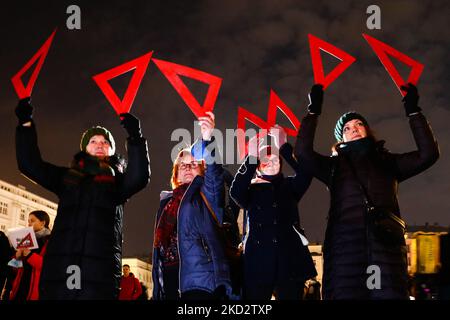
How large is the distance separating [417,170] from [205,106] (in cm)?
252

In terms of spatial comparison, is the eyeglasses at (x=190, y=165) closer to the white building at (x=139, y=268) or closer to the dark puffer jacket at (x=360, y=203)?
the dark puffer jacket at (x=360, y=203)

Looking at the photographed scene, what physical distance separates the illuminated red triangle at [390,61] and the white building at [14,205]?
64.4 meters

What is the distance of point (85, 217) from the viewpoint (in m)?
5.36

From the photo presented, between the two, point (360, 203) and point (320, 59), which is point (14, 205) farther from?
point (360, 203)

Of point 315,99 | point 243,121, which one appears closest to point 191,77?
point 243,121

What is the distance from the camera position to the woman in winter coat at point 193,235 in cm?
534

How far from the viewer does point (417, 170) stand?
565 cm

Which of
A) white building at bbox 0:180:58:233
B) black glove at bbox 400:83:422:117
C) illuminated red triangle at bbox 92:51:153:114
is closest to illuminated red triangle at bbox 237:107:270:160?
illuminated red triangle at bbox 92:51:153:114

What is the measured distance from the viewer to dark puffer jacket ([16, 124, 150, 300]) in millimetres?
5207

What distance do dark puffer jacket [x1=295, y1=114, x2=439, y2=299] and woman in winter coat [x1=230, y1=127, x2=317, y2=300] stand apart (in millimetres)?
526

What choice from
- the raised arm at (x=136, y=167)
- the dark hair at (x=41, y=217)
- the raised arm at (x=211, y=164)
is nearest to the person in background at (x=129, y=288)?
the dark hair at (x=41, y=217)

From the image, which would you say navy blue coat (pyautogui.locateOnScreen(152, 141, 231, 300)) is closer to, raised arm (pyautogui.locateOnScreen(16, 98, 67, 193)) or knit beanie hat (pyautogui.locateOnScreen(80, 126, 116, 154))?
knit beanie hat (pyautogui.locateOnScreen(80, 126, 116, 154))
